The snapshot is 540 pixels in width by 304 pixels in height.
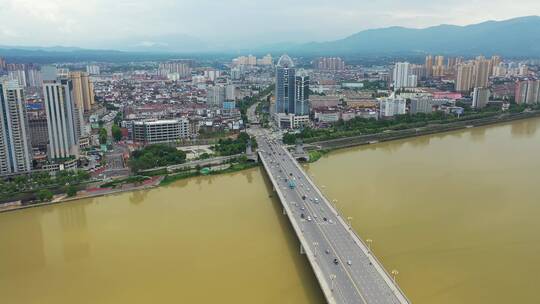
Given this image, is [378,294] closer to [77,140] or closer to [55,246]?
[55,246]

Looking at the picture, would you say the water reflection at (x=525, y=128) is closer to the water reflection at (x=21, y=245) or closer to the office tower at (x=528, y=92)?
the office tower at (x=528, y=92)

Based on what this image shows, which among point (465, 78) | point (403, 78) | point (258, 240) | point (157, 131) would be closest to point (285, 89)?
point (157, 131)

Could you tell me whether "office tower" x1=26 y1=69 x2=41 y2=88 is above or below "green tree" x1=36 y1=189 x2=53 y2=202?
above

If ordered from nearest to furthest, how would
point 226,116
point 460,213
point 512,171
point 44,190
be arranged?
point 460,213 → point 44,190 → point 512,171 → point 226,116

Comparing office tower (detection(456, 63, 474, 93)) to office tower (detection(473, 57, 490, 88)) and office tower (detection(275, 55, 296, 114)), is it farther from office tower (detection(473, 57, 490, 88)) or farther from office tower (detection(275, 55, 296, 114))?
office tower (detection(275, 55, 296, 114))

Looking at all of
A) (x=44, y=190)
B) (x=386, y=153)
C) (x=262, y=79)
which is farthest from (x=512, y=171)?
(x=262, y=79)

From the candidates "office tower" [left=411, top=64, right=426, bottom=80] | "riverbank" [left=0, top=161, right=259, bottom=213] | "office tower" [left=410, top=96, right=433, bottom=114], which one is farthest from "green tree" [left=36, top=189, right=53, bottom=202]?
"office tower" [left=411, top=64, right=426, bottom=80]

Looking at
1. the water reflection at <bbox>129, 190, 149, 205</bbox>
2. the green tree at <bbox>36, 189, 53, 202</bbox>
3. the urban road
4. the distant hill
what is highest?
Answer: the distant hill
